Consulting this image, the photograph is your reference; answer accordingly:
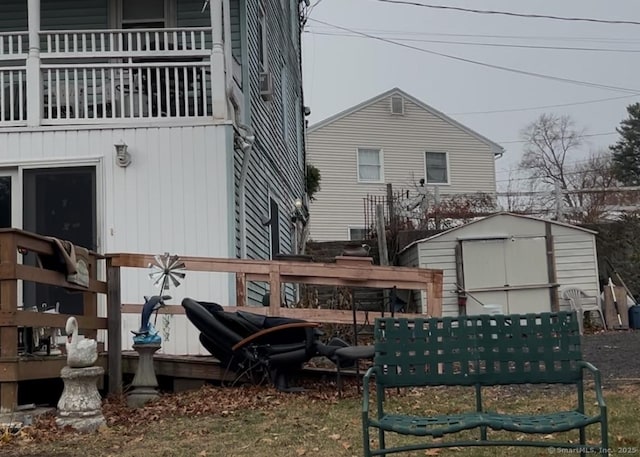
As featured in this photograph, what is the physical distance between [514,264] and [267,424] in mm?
11363

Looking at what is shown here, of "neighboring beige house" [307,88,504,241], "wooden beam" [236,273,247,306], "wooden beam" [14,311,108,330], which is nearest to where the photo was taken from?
"wooden beam" [14,311,108,330]

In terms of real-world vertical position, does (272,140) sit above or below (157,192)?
above

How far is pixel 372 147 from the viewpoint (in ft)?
87.8

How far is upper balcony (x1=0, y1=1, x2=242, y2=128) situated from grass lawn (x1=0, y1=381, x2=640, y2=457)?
383 centimetres

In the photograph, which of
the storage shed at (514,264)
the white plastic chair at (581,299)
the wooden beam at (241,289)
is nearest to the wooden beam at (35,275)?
the wooden beam at (241,289)

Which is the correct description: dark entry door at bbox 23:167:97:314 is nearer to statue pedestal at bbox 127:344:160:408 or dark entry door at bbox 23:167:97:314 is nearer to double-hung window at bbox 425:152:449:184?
statue pedestal at bbox 127:344:160:408

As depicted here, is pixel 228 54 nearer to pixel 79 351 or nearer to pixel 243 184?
pixel 243 184

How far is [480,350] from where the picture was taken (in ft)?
14.5

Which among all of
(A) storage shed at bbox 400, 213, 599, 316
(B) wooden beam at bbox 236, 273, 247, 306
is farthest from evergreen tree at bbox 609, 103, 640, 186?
(B) wooden beam at bbox 236, 273, 247, 306

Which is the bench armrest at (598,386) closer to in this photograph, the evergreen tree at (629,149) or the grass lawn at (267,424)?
the grass lawn at (267,424)

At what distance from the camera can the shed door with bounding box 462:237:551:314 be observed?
16328 mm

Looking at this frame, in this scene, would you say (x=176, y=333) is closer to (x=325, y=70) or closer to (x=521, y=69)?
(x=521, y=69)

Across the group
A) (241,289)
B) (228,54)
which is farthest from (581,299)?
(228,54)

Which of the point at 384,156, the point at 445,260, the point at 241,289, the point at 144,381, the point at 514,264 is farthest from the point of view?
the point at 384,156
